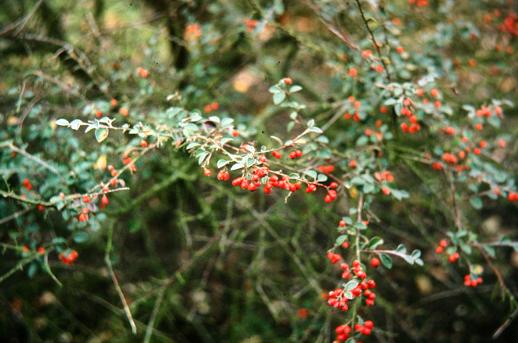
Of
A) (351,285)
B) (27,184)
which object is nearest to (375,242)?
(351,285)

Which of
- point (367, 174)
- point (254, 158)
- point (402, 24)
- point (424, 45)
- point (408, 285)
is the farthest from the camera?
point (408, 285)

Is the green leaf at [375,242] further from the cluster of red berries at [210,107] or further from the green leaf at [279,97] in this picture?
the cluster of red berries at [210,107]

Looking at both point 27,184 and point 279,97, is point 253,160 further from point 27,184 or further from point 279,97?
point 27,184

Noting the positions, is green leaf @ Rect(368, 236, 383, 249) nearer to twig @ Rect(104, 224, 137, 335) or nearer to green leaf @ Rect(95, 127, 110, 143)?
twig @ Rect(104, 224, 137, 335)

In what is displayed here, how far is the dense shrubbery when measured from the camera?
71.7 inches

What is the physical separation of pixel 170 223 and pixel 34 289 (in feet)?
3.28

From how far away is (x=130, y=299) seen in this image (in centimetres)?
321

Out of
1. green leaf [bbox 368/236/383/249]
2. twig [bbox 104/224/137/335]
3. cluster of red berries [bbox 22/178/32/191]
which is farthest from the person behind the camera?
cluster of red berries [bbox 22/178/32/191]

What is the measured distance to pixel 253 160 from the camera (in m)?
1.41

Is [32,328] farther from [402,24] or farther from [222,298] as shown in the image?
[402,24]

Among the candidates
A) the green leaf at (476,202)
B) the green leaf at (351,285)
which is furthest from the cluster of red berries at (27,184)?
the green leaf at (476,202)

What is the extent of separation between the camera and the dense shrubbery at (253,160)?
5.98 feet

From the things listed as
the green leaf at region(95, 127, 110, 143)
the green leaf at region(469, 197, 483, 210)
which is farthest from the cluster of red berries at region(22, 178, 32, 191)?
the green leaf at region(469, 197, 483, 210)

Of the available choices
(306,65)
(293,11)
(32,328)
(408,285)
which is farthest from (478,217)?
(32,328)
